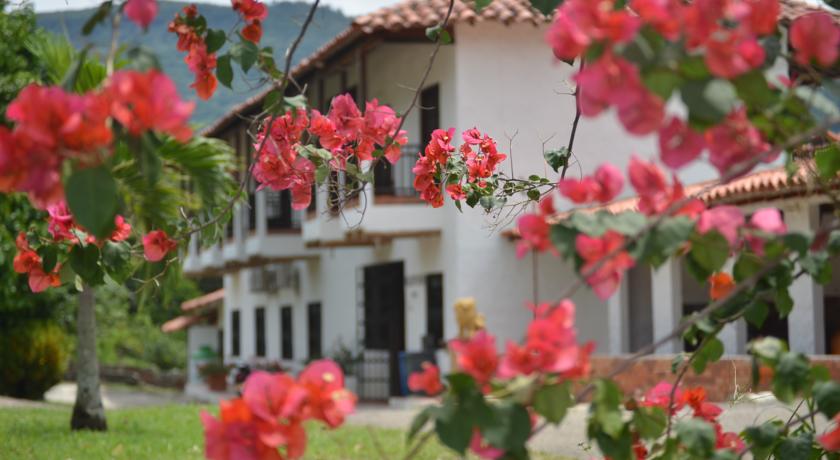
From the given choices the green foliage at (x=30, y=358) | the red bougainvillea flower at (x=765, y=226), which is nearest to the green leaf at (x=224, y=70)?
the red bougainvillea flower at (x=765, y=226)

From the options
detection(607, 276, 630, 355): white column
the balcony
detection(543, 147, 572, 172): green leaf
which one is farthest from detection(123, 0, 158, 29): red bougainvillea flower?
detection(607, 276, 630, 355): white column

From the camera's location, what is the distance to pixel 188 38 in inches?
94.3

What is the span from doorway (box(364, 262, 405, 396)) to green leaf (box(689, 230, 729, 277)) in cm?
1516

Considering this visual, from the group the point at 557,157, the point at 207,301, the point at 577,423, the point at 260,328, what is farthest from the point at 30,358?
the point at 557,157

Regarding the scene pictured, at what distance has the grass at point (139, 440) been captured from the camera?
25.0 feet

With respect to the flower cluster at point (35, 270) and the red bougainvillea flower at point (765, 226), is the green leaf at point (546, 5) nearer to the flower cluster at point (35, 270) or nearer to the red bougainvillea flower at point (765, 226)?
→ the red bougainvillea flower at point (765, 226)

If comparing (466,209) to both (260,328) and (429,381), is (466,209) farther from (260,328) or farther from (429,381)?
(429,381)

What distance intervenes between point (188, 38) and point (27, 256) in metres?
0.81

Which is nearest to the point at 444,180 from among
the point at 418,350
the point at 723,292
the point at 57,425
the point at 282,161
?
the point at 282,161

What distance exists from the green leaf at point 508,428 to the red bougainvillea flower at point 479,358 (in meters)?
0.05

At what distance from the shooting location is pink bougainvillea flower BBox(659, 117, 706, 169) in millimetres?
1454

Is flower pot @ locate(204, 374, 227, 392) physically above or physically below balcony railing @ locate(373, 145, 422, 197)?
below

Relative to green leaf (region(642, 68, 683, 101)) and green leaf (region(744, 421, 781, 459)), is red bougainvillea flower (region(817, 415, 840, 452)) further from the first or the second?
green leaf (region(642, 68, 683, 101))

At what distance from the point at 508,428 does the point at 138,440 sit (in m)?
7.85
